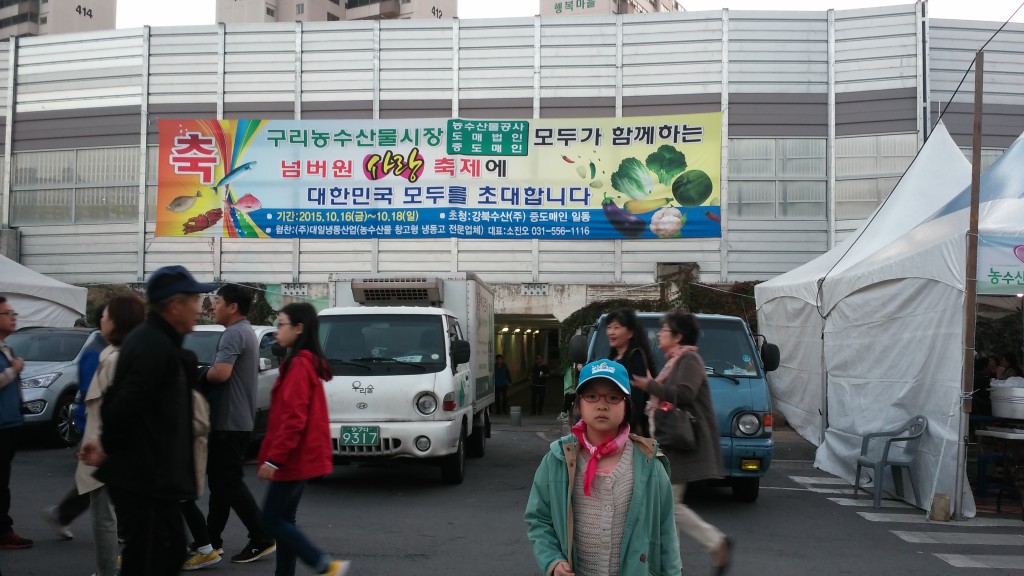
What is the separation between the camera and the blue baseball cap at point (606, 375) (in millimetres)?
3379

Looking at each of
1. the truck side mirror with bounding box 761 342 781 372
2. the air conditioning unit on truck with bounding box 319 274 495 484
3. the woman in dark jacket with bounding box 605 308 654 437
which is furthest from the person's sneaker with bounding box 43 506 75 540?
the truck side mirror with bounding box 761 342 781 372

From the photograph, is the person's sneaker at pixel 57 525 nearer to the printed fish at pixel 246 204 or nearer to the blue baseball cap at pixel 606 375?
the blue baseball cap at pixel 606 375

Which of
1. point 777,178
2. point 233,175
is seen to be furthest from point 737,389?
point 233,175

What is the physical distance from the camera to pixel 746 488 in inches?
384

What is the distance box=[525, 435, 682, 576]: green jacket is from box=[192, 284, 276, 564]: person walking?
3.67 metres

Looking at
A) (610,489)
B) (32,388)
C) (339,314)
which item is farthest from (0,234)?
(610,489)

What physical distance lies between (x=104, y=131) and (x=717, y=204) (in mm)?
15923

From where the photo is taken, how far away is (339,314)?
10.5 meters

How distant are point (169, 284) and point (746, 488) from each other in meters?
7.34

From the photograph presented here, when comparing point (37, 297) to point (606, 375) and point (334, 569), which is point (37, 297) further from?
point (606, 375)

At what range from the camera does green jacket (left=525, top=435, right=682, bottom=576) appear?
3.28 metres

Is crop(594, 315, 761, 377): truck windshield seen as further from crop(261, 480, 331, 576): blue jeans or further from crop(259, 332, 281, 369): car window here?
crop(259, 332, 281, 369): car window

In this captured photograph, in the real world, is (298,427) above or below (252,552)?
above

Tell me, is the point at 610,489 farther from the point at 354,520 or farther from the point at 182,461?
the point at 354,520
